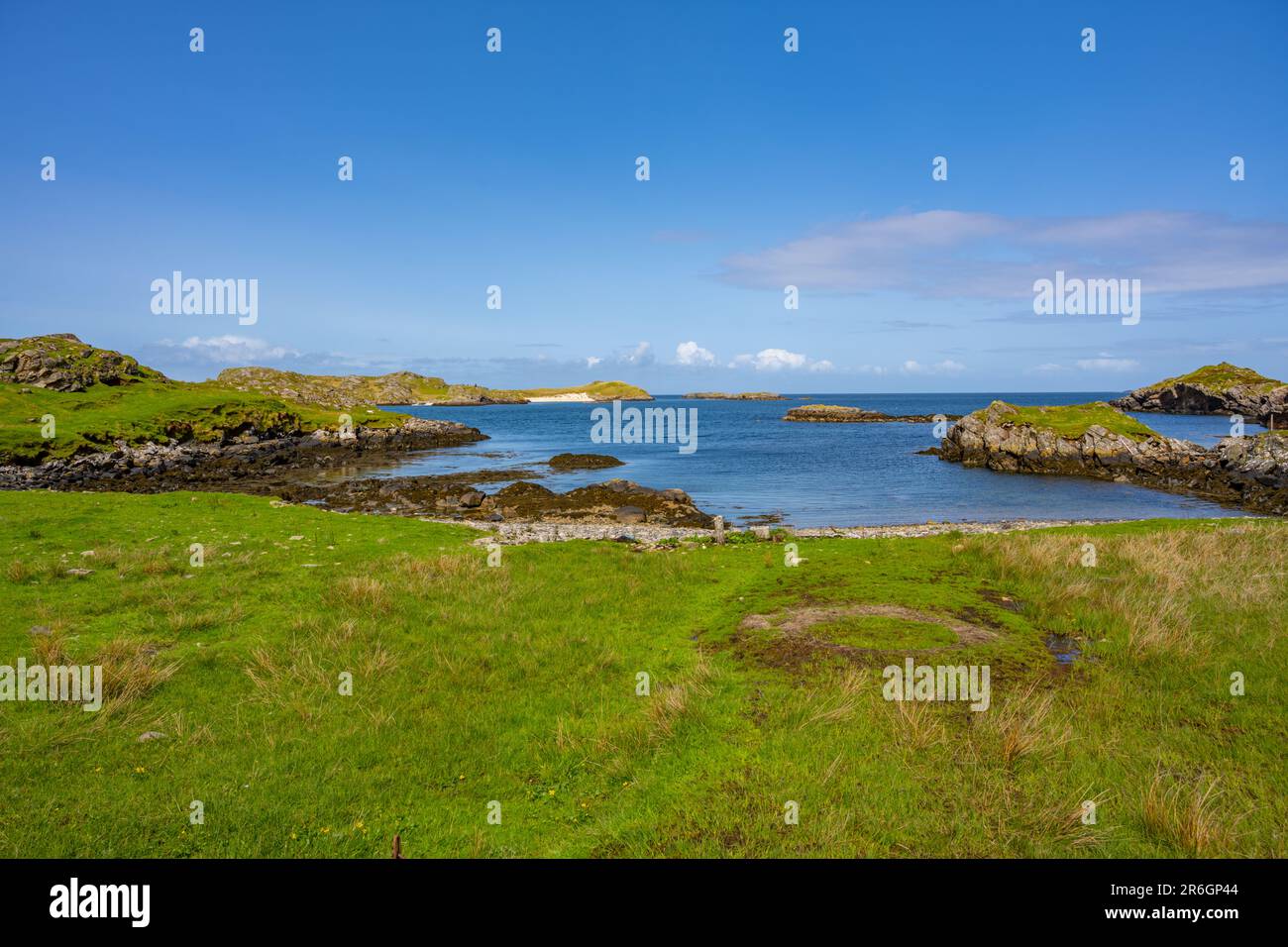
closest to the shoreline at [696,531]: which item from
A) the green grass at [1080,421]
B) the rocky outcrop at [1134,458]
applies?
the rocky outcrop at [1134,458]

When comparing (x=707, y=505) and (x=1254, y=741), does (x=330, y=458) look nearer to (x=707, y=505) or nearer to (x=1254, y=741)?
(x=707, y=505)

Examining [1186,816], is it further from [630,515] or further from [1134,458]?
[1134,458]

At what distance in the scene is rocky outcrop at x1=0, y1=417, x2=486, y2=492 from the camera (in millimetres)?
51969

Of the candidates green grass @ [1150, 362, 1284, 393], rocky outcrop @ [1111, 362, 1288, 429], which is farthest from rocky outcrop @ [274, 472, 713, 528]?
green grass @ [1150, 362, 1284, 393]

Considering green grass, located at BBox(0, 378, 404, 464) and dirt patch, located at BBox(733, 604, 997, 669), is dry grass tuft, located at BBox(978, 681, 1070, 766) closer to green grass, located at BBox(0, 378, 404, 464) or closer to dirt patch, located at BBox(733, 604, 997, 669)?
dirt patch, located at BBox(733, 604, 997, 669)

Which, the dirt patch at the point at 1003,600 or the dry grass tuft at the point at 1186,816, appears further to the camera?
the dirt patch at the point at 1003,600

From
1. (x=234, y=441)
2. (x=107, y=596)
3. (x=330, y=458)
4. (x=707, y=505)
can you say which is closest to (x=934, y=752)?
(x=107, y=596)

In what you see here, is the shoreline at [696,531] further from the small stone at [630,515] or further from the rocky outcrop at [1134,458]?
the rocky outcrop at [1134,458]

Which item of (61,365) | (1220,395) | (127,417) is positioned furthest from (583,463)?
(1220,395)

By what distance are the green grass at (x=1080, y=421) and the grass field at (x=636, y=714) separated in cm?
6011

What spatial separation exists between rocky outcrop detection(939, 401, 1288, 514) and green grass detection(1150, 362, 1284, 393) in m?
109

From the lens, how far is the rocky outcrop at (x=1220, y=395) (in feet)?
423

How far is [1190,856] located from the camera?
6.61 m
